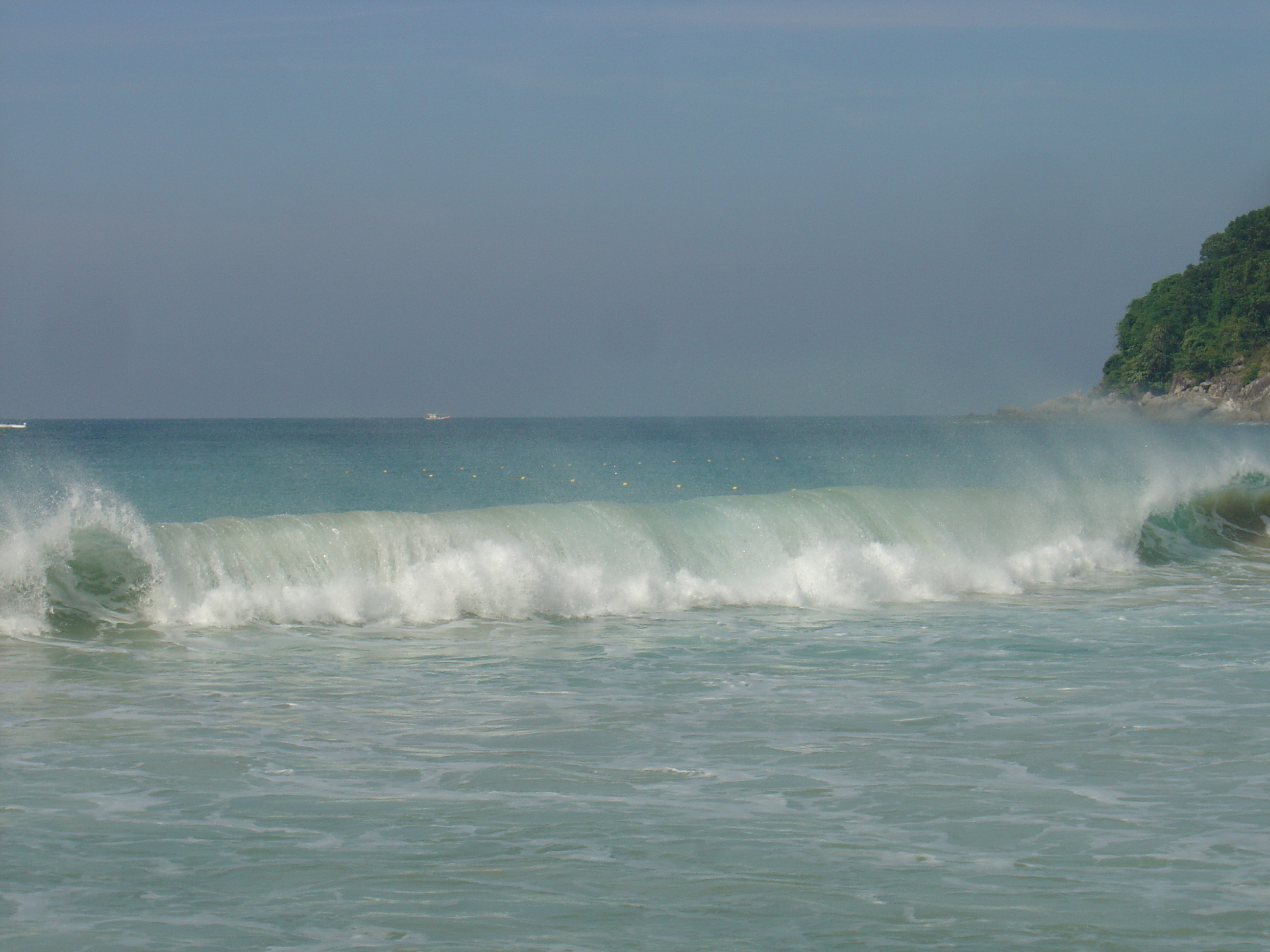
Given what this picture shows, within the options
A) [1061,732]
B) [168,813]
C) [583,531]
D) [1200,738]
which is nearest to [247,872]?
[168,813]

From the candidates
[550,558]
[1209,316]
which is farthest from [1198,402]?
[550,558]

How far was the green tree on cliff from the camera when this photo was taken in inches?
5202

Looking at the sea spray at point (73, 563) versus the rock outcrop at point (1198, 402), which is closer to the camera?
the sea spray at point (73, 563)

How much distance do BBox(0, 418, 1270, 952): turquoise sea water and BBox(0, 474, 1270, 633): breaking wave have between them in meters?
0.06

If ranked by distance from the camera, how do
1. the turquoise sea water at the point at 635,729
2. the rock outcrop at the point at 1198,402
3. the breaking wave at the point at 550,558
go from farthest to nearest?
the rock outcrop at the point at 1198,402 → the breaking wave at the point at 550,558 → the turquoise sea water at the point at 635,729

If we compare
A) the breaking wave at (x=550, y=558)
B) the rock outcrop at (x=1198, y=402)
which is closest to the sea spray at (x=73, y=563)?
the breaking wave at (x=550, y=558)

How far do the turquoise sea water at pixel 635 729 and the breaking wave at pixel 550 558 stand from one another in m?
0.06

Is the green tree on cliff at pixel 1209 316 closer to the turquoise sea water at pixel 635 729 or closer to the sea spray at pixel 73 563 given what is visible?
the turquoise sea water at pixel 635 729

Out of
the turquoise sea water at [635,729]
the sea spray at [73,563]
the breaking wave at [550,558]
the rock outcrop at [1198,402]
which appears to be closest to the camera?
the turquoise sea water at [635,729]

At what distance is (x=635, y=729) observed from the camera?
9023mm

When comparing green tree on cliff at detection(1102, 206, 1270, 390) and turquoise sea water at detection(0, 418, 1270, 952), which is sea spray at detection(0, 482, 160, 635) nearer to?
turquoise sea water at detection(0, 418, 1270, 952)

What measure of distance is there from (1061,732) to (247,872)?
5.72 meters

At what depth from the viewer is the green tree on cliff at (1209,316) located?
433 feet

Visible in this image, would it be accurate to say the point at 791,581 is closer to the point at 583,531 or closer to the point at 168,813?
the point at 583,531
